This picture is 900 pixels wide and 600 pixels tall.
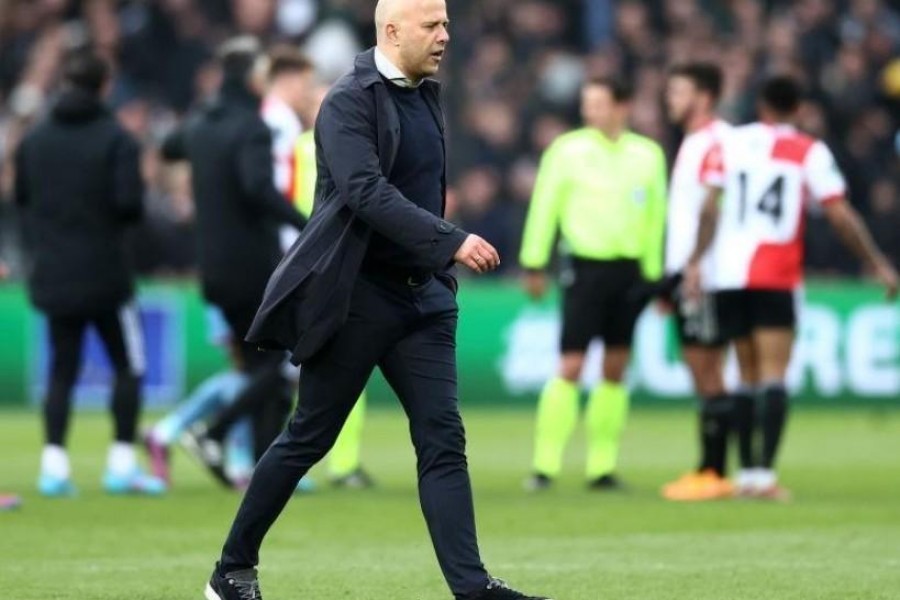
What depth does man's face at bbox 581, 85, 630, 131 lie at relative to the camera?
44.8 feet

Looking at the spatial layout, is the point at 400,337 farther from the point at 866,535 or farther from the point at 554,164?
A: the point at 554,164

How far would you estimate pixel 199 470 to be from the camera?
49.5 ft

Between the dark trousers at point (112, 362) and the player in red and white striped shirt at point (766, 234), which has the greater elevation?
the player in red and white striped shirt at point (766, 234)

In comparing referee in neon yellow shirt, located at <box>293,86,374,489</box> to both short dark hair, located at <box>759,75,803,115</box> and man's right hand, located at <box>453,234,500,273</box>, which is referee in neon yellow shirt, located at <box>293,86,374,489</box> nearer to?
short dark hair, located at <box>759,75,803,115</box>

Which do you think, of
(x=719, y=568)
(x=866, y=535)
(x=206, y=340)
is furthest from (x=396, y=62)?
(x=206, y=340)

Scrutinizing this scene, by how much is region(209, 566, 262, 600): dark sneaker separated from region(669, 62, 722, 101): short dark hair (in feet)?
21.7

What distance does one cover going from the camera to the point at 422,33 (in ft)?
24.5

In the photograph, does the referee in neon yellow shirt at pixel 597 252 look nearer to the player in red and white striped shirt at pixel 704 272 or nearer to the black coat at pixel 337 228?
the player in red and white striped shirt at pixel 704 272

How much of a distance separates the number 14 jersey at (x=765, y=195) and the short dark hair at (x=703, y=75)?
624mm

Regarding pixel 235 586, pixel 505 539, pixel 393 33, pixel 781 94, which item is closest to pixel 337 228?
pixel 393 33

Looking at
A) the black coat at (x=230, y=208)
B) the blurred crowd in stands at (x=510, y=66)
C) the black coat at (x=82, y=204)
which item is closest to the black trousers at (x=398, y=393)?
the black coat at (x=230, y=208)

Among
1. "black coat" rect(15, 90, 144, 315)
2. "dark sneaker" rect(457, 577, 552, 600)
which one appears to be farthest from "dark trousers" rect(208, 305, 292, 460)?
"dark sneaker" rect(457, 577, 552, 600)

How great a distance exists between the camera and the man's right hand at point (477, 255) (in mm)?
7109

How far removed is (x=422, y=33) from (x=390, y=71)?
7.2 inches
